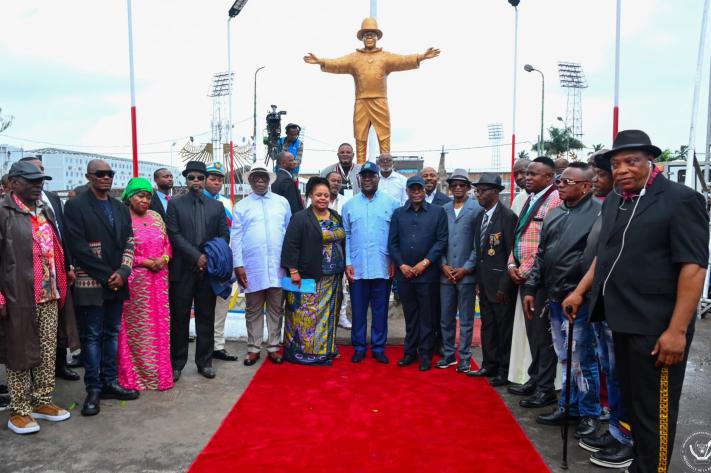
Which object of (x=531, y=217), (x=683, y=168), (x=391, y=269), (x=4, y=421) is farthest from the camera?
(x=683, y=168)

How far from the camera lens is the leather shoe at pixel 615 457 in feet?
10.9

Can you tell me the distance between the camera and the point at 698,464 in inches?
131

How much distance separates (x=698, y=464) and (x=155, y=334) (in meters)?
4.15

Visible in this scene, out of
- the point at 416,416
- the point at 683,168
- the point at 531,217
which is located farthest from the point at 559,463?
the point at 683,168

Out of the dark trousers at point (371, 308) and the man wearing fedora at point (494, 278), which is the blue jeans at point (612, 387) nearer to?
the man wearing fedora at point (494, 278)

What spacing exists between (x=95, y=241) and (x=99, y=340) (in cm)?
80

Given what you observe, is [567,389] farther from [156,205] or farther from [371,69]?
[371,69]

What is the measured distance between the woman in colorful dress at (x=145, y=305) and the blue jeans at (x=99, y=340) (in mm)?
163

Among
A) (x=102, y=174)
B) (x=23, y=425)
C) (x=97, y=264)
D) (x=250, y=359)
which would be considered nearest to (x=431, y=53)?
(x=250, y=359)

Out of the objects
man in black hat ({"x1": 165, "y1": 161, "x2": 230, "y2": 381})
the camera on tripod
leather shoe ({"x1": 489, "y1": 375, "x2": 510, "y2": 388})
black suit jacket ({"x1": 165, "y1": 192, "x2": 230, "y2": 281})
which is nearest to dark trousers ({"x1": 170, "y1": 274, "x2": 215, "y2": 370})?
man in black hat ({"x1": 165, "y1": 161, "x2": 230, "y2": 381})

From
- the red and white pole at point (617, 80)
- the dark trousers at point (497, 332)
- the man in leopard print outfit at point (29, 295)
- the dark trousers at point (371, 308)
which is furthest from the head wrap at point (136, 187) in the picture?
the red and white pole at point (617, 80)

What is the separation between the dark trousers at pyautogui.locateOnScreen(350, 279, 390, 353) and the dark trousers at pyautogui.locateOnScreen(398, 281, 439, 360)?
233mm

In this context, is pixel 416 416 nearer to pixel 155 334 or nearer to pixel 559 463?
pixel 559 463

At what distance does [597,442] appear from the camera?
3561 millimetres
